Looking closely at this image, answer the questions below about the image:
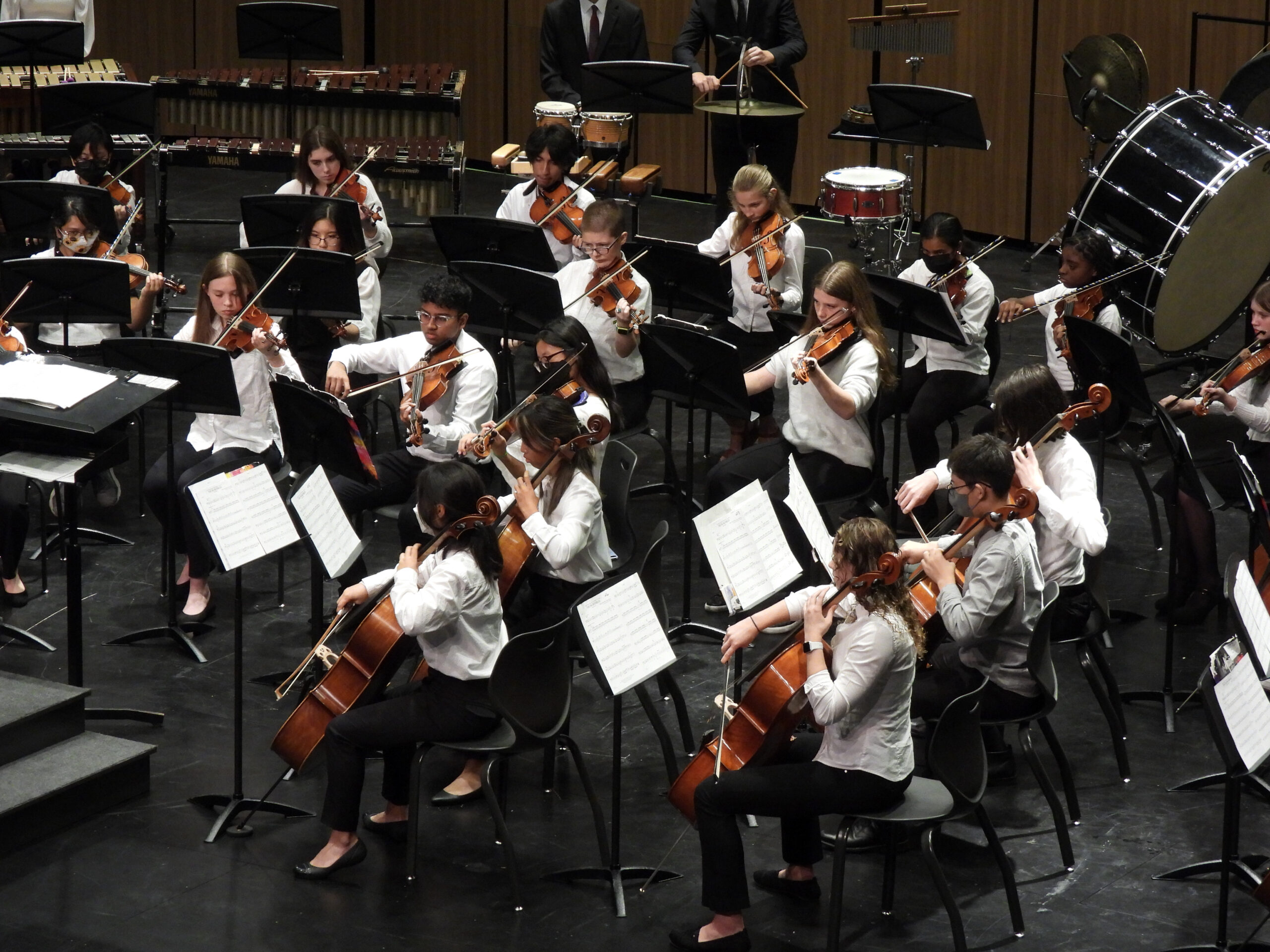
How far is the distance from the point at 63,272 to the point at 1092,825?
13.7 feet

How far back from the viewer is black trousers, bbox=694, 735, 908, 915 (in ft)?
13.8

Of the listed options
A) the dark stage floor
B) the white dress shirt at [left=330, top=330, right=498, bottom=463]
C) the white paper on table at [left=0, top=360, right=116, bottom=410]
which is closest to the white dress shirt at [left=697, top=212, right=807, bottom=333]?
the white dress shirt at [left=330, top=330, right=498, bottom=463]

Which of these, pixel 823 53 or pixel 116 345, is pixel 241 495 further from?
pixel 823 53

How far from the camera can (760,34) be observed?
9.61m

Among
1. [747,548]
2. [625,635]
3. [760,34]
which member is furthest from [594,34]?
[625,635]

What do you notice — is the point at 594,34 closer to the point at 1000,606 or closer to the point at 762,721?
the point at 1000,606

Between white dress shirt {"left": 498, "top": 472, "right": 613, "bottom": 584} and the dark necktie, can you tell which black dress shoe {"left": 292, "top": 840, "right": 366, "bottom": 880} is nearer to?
white dress shirt {"left": 498, "top": 472, "right": 613, "bottom": 584}

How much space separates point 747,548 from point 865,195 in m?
4.75

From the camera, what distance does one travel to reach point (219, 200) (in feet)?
38.9

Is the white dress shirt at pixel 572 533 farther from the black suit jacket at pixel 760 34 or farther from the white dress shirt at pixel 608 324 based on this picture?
the black suit jacket at pixel 760 34

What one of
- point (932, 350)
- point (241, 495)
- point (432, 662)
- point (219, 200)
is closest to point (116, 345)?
point (241, 495)

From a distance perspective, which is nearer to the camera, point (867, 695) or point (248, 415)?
point (867, 695)

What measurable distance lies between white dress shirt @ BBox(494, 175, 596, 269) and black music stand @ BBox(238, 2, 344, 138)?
2.24 m

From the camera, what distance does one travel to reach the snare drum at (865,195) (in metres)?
9.04
